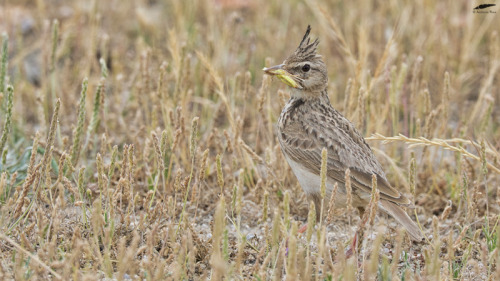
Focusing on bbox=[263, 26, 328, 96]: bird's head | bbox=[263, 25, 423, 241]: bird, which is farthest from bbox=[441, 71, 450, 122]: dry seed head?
bbox=[263, 26, 328, 96]: bird's head

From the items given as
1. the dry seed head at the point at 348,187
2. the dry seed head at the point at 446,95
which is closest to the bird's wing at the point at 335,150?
the dry seed head at the point at 446,95

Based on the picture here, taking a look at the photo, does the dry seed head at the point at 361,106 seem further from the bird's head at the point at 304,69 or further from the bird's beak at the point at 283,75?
the bird's beak at the point at 283,75

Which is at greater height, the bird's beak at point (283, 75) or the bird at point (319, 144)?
the bird's beak at point (283, 75)

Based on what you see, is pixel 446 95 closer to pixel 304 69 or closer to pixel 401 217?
pixel 304 69

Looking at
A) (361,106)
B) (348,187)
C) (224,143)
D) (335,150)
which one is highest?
(361,106)

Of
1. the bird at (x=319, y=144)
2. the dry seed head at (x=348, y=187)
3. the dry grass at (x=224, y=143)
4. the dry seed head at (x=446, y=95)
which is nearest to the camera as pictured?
the dry seed head at (x=348, y=187)

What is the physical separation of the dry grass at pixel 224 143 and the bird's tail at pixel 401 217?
0.13 meters

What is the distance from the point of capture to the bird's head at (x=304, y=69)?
4.77 meters

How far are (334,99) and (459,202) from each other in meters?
1.81

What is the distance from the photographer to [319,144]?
15.0 feet

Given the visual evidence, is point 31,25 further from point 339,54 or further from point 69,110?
point 339,54

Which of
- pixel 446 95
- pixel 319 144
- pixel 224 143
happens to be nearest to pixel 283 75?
pixel 319 144

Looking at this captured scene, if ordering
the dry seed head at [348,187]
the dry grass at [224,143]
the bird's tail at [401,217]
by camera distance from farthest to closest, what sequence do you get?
1. the bird's tail at [401,217]
2. the dry grass at [224,143]
3. the dry seed head at [348,187]

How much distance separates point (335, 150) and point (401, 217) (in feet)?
2.07
